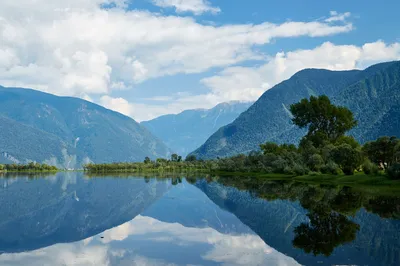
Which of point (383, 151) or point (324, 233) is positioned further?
point (383, 151)

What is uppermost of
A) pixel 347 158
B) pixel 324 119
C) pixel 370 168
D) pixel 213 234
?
pixel 324 119

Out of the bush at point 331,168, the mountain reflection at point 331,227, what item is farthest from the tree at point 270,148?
the mountain reflection at point 331,227

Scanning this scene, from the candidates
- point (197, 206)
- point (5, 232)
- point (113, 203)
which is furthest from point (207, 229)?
point (113, 203)

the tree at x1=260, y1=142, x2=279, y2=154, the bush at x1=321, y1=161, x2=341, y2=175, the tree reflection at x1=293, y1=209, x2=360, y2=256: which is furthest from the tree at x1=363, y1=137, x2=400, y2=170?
the tree at x1=260, y1=142, x2=279, y2=154

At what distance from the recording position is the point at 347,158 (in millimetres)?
75188

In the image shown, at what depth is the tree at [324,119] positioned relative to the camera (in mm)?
106625

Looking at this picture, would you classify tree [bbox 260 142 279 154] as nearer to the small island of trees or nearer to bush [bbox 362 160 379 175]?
the small island of trees

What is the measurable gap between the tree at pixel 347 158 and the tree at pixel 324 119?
26176mm

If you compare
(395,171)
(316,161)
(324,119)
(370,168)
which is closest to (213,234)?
(395,171)

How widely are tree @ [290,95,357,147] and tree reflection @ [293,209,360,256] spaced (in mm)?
75387

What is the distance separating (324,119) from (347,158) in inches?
1378

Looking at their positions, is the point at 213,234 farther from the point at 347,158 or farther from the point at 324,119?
the point at 324,119

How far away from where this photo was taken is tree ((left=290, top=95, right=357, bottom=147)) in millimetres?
106625

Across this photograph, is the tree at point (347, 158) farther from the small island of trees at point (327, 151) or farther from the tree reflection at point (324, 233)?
the tree reflection at point (324, 233)
